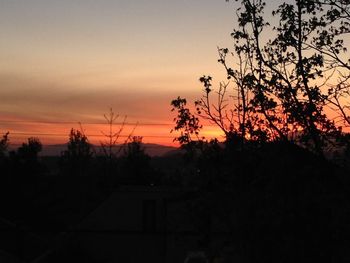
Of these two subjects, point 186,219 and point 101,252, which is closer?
point 186,219

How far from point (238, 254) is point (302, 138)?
2.70 metres

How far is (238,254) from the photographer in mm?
9719

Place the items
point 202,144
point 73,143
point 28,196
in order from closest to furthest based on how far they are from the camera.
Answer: point 202,144 → point 28,196 → point 73,143

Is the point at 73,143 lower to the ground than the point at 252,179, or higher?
higher

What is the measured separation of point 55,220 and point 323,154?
2886 cm

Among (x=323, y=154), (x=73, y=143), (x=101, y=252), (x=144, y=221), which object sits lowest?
(x=101, y=252)

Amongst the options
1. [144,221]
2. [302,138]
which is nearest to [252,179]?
[302,138]

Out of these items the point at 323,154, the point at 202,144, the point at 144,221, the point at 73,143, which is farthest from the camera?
the point at 73,143

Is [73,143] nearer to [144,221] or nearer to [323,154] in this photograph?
[144,221]

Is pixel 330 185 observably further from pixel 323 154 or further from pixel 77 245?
pixel 77 245

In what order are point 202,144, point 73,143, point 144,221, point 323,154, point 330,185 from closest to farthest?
point 330,185 → point 323,154 → point 202,144 → point 144,221 → point 73,143

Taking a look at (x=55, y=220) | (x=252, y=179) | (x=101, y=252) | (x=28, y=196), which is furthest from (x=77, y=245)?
(x=252, y=179)

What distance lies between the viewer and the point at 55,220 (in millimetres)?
36094

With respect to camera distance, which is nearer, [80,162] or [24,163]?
[24,163]
